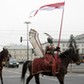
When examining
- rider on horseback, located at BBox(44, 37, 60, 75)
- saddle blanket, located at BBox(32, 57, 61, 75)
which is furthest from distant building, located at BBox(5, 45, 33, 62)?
rider on horseback, located at BBox(44, 37, 60, 75)

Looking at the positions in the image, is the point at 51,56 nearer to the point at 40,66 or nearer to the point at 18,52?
the point at 40,66

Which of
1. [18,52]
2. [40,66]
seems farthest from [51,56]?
[18,52]

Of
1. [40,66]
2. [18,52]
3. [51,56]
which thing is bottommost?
[18,52]

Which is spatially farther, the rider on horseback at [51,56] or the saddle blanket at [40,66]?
the saddle blanket at [40,66]

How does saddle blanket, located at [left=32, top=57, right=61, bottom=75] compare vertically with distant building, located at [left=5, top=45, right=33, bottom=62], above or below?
above

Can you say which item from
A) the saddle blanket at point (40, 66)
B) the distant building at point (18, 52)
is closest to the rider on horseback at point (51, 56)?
the saddle blanket at point (40, 66)

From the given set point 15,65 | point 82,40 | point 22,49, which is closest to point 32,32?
point 15,65

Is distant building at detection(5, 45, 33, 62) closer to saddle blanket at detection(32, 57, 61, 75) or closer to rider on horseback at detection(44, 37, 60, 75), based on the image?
saddle blanket at detection(32, 57, 61, 75)

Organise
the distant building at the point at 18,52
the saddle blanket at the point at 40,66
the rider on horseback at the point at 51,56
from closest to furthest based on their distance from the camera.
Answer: the rider on horseback at the point at 51,56, the saddle blanket at the point at 40,66, the distant building at the point at 18,52

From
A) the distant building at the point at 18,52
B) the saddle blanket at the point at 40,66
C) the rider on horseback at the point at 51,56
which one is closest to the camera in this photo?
the rider on horseback at the point at 51,56

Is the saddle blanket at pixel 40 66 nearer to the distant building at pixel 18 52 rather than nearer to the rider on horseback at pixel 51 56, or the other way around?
the rider on horseback at pixel 51 56

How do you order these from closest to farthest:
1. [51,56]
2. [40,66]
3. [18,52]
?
[51,56], [40,66], [18,52]

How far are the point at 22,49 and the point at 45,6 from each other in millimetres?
167260

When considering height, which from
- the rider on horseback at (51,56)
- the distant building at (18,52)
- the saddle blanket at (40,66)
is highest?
the rider on horseback at (51,56)
